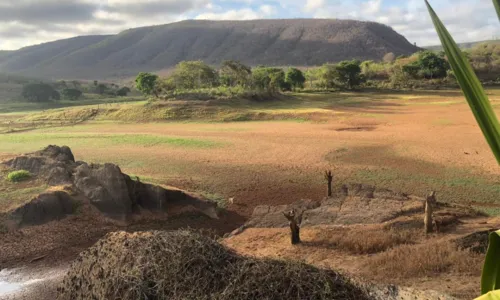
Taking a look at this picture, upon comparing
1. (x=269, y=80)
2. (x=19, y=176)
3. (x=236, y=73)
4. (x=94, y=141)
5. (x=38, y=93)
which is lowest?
(x=94, y=141)

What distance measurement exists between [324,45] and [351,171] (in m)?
151

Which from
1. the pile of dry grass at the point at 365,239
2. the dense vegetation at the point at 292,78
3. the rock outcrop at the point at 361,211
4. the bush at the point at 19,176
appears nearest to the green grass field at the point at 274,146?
the bush at the point at 19,176

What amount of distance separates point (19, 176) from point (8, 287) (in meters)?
7.18

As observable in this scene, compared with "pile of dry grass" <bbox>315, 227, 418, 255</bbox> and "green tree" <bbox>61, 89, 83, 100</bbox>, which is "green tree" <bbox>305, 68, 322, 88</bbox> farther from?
"pile of dry grass" <bbox>315, 227, 418, 255</bbox>

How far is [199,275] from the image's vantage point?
5.34 m

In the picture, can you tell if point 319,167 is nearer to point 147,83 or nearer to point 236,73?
point 147,83

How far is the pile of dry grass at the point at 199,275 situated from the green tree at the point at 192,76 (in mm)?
55765

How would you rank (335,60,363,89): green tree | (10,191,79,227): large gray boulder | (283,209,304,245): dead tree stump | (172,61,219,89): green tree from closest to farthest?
(283,209,304,245): dead tree stump
(10,191,79,227): large gray boulder
(172,61,219,89): green tree
(335,60,363,89): green tree

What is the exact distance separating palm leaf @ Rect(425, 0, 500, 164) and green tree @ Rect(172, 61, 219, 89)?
60873 millimetres

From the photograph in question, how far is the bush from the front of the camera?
16.2 m

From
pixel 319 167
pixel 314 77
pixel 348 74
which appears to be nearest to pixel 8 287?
pixel 319 167

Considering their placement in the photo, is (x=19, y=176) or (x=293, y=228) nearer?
(x=293, y=228)

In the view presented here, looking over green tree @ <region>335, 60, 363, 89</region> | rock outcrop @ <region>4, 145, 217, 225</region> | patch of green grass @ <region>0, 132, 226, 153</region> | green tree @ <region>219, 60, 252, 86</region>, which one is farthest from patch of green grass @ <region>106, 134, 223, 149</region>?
green tree @ <region>335, 60, 363, 89</region>

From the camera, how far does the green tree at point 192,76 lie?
6045 centimetres
